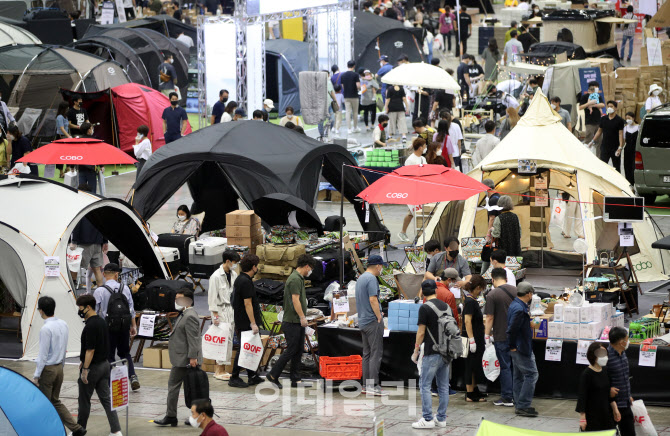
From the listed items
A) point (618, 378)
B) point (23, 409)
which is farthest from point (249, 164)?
point (618, 378)

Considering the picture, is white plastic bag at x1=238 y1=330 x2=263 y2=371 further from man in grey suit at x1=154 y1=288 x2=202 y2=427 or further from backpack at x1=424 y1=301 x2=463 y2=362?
backpack at x1=424 y1=301 x2=463 y2=362

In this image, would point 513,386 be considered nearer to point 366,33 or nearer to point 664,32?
point 366,33

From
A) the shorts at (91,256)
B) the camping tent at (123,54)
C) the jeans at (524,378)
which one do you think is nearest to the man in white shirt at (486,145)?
the shorts at (91,256)

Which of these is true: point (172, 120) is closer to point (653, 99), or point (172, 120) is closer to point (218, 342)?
point (653, 99)

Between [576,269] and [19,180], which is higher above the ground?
[19,180]

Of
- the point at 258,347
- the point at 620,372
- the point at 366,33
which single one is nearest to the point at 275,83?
the point at 366,33

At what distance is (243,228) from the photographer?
16.6 m

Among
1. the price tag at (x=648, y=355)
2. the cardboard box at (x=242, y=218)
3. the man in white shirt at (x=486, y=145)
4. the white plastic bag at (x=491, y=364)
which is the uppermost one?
the man in white shirt at (x=486, y=145)

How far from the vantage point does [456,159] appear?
22031 mm

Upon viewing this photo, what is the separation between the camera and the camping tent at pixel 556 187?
16844 millimetres

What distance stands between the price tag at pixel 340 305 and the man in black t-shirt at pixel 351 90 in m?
16.0

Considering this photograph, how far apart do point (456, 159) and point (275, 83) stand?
1273cm

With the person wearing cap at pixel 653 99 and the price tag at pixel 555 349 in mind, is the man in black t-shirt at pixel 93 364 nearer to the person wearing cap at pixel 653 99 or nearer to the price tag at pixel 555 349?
the price tag at pixel 555 349

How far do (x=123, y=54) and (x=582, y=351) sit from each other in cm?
2290
